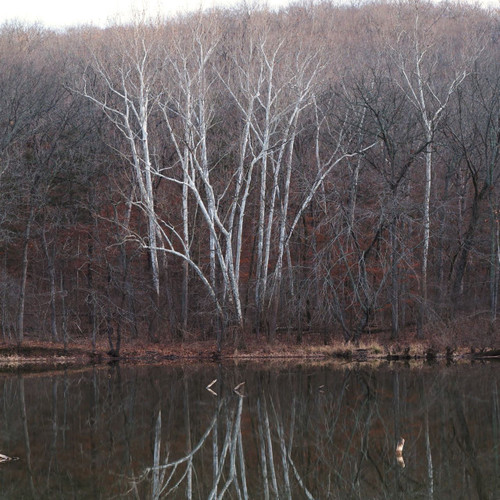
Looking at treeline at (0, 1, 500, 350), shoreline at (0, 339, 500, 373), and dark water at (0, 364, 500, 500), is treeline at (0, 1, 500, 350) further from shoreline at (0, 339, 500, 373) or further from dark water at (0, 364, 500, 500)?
dark water at (0, 364, 500, 500)

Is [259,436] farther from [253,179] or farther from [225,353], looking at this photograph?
[253,179]

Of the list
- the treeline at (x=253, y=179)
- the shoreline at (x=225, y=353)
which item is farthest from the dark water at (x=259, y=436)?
the treeline at (x=253, y=179)

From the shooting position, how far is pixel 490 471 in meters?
10.7

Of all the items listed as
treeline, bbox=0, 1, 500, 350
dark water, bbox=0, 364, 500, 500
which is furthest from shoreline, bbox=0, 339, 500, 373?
dark water, bbox=0, 364, 500, 500

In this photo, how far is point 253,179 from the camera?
32.0 m

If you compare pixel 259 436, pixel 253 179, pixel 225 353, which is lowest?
pixel 259 436

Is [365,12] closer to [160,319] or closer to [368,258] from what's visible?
[368,258]

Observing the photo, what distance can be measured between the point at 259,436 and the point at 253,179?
19.6 meters

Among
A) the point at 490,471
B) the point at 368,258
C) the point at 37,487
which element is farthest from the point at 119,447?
the point at 368,258

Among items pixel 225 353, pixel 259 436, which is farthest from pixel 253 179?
pixel 259 436

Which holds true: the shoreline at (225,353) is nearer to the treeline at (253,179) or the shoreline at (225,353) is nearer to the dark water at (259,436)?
the treeline at (253,179)

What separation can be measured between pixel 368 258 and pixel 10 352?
1313 centimetres

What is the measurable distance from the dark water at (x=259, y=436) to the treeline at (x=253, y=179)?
659 cm

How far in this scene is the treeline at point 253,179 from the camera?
1030 inches
